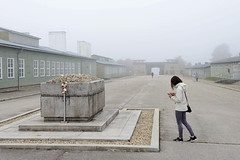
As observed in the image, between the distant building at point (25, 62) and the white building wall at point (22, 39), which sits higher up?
the white building wall at point (22, 39)

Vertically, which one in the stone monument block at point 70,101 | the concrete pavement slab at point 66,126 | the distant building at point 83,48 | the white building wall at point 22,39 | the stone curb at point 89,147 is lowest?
the stone curb at point 89,147

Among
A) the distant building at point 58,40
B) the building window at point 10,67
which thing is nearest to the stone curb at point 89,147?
the building window at point 10,67

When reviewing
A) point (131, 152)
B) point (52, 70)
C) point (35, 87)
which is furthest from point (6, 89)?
point (131, 152)

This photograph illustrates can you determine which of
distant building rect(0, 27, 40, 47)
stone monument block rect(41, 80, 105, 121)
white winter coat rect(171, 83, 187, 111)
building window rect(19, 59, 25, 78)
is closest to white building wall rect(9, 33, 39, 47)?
distant building rect(0, 27, 40, 47)

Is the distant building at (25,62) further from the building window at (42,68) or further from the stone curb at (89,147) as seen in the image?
the stone curb at (89,147)

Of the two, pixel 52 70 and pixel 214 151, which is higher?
pixel 52 70

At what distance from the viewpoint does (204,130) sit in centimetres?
768

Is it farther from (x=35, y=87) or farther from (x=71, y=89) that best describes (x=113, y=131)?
(x=35, y=87)

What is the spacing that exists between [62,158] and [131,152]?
5.13ft

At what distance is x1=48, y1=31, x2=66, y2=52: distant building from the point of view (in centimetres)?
4900

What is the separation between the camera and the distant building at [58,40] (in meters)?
49.0

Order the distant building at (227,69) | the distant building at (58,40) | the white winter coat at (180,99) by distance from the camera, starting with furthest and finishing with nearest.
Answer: the distant building at (58,40) → the distant building at (227,69) → the white winter coat at (180,99)

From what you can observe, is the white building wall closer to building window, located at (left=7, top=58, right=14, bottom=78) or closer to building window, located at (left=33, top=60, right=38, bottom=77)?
building window, located at (left=33, top=60, right=38, bottom=77)

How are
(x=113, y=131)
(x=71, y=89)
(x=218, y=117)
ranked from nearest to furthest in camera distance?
1. (x=113, y=131)
2. (x=71, y=89)
3. (x=218, y=117)
